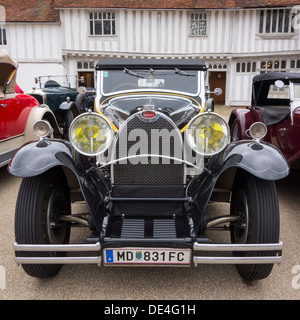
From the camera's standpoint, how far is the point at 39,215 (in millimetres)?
A: 2031

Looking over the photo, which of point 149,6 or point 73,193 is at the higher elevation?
point 149,6

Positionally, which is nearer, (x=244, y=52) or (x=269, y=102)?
(x=269, y=102)

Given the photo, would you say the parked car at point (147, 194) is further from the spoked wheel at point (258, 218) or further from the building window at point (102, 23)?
the building window at point (102, 23)

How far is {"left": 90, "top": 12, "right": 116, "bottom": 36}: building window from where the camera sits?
15086 mm

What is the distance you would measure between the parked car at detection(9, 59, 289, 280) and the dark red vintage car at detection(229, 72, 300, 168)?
78 centimetres

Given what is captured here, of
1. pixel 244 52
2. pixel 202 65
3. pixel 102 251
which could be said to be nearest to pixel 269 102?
pixel 202 65

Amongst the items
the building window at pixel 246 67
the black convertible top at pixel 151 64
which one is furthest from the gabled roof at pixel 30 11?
the black convertible top at pixel 151 64

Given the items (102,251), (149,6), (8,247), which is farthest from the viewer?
(149,6)

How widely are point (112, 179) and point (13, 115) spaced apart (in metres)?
3.04

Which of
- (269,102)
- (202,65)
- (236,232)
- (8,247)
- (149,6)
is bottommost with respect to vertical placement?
(8,247)

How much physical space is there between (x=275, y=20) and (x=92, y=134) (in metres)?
16.0

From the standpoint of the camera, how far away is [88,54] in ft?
50.1

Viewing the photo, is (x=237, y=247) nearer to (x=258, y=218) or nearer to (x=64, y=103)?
(x=258, y=218)

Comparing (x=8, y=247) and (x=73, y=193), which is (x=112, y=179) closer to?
(x=73, y=193)
